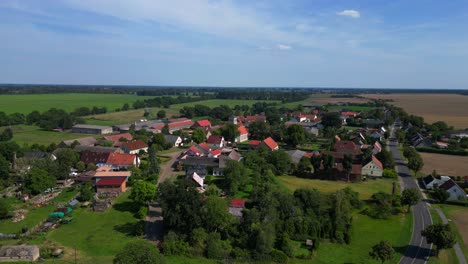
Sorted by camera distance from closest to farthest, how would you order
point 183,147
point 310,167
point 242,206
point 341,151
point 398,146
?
point 242,206
point 310,167
point 341,151
point 183,147
point 398,146

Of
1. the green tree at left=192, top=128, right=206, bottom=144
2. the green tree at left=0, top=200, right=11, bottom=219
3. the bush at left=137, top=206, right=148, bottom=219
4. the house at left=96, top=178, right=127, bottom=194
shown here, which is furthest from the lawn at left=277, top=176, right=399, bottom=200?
the green tree at left=0, top=200, right=11, bottom=219

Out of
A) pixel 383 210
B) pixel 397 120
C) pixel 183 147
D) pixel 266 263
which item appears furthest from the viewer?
pixel 397 120

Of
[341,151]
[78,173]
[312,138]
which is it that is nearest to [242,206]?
[78,173]

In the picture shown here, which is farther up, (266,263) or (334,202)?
(334,202)

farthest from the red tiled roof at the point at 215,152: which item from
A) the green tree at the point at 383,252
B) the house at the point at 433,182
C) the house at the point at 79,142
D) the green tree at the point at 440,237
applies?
the green tree at the point at 440,237

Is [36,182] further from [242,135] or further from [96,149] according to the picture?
[242,135]

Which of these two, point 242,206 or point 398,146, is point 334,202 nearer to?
point 242,206

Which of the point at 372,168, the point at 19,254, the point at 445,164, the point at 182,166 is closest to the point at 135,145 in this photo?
the point at 182,166
